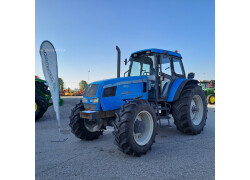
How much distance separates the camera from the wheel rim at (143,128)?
3246 millimetres

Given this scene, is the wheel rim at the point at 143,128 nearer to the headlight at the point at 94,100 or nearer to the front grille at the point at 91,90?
the headlight at the point at 94,100

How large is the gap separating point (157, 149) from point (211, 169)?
1120mm

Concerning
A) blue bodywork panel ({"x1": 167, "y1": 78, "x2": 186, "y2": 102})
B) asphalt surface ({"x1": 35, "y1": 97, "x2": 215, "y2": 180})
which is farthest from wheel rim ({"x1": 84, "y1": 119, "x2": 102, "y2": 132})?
blue bodywork panel ({"x1": 167, "y1": 78, "x2": 186, "y2": 102})

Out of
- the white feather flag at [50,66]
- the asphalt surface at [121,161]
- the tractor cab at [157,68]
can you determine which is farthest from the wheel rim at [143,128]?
the white feather flag at [50,66]

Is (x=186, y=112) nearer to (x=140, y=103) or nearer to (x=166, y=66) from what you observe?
(x=166, y=66)

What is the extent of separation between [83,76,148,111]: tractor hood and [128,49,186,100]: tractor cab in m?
0.63

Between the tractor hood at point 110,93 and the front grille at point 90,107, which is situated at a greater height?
the tractor hood at point 110,93

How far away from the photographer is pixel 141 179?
2.24m

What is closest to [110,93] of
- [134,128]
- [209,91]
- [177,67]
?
[134,128]

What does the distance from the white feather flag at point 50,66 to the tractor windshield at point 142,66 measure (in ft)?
6.84

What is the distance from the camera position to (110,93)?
3486mm

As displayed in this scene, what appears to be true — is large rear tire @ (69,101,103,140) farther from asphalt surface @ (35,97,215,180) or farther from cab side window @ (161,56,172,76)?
cab side window @ (161,56,172,76)

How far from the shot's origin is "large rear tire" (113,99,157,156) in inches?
113
